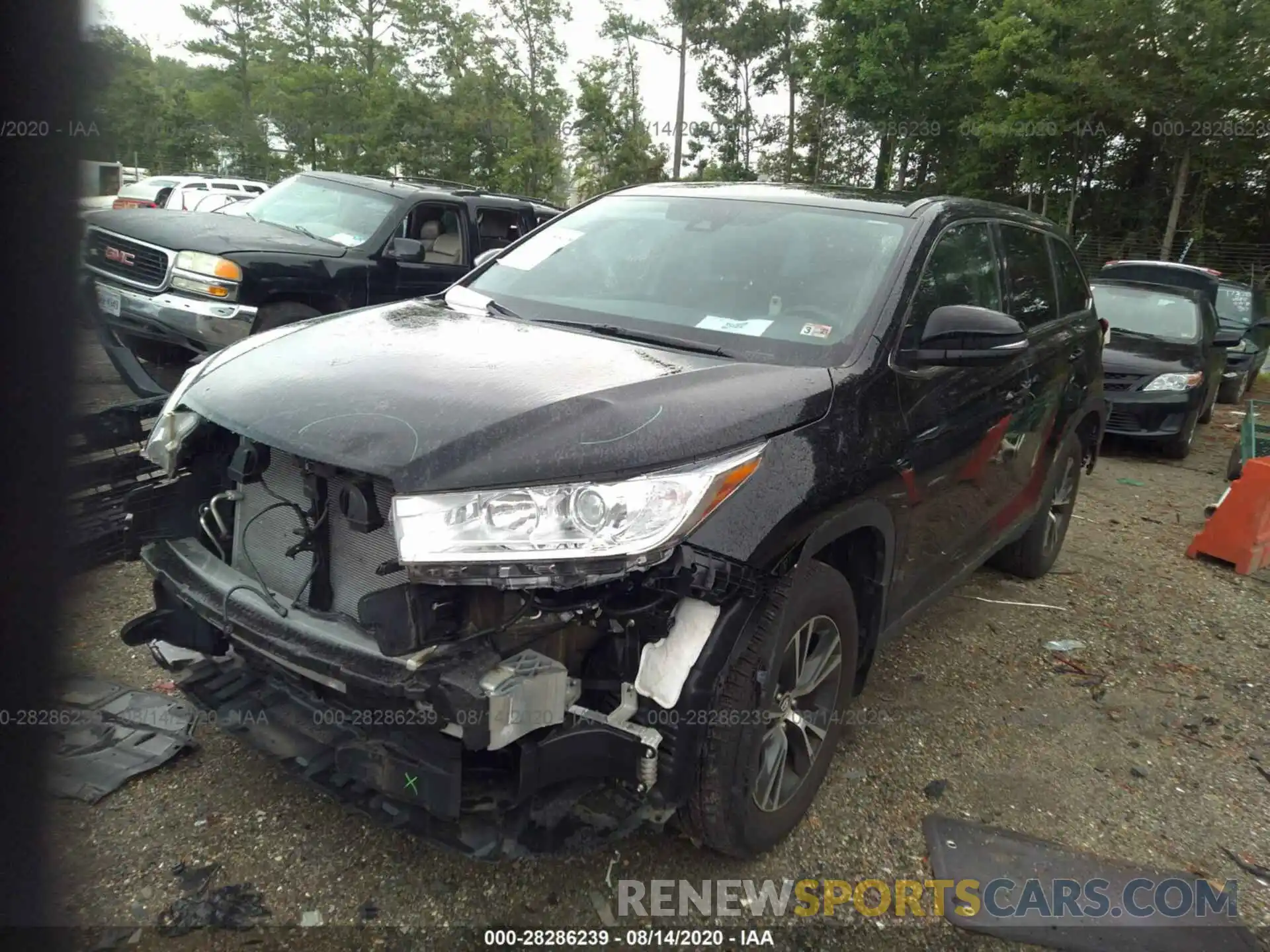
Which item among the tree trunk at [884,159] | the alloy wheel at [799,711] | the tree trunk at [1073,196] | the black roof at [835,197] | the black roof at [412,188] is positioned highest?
the tree trunk at [884,159]

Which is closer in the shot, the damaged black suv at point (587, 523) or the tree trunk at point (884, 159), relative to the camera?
the damaged black suv at point (587, 523)

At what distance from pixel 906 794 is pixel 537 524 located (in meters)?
1.86

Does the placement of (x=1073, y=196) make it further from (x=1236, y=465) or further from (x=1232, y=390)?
(x=1236, y=465)

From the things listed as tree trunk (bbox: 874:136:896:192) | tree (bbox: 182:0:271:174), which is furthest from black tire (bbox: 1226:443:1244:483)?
tree (bbox: 182:0:271:174)

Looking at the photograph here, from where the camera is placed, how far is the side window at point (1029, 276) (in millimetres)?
3932

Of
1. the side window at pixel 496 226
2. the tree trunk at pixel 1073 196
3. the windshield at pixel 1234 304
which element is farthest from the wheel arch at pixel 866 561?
the tree trunk at pixel 1073 196

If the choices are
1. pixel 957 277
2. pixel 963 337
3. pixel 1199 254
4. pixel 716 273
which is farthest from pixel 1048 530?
pixel 1199 254

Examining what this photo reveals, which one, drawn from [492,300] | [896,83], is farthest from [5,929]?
[896,83]

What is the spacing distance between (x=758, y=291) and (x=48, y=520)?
2.77 meters

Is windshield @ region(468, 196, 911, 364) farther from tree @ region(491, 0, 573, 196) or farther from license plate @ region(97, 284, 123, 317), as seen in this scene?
tree @ region(491, 0, 573, 196)

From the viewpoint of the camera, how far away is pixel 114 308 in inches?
250

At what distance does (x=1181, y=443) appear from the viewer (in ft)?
28.5

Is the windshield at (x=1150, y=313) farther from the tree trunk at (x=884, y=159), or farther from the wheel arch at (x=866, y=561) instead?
the tree trunk at (x=884, y=159)

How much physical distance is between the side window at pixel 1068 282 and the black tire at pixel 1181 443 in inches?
172
